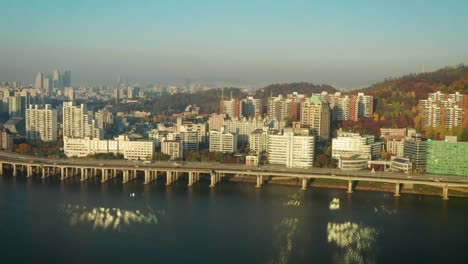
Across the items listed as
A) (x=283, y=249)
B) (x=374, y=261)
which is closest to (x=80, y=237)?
(x=283, y=249)

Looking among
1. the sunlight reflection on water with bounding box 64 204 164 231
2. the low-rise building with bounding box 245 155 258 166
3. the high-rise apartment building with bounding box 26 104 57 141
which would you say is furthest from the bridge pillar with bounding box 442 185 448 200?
the high-rise apartment building with bounding box 26 104 57 141

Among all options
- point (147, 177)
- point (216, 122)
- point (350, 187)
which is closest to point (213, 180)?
point (147, 177)

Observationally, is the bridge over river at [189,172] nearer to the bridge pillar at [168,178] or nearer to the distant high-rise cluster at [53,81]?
the bridge pillar at [168,178]

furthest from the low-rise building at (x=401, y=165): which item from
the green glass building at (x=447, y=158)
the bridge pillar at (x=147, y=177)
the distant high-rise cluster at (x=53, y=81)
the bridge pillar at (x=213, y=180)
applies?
the distant high-rise cluster at (x=53, y=81)

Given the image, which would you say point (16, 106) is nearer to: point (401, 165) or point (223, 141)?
point (223, 141)

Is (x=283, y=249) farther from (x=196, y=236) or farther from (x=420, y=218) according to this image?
(x=420, y=218)

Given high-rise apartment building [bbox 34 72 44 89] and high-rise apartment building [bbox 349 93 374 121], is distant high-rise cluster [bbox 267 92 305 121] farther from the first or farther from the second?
high-rise apartment building [bbox 34 72 44 89]
